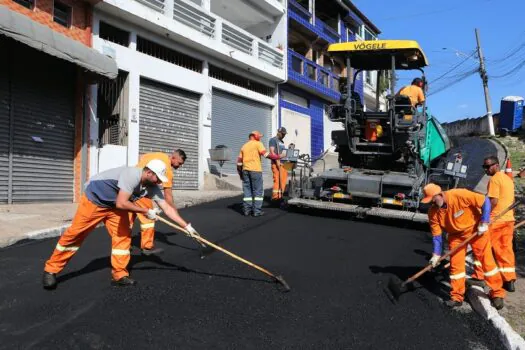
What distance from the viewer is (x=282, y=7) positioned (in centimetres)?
1770

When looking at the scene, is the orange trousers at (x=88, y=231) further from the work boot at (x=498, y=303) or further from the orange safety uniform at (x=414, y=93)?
the orange safety uniform at (x=414, y=93)

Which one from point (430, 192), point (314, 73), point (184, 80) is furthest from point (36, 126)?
point (314, 73)

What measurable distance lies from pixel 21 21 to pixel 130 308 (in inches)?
227

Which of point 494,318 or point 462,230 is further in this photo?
point 462,230

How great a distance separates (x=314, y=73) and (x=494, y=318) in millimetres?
18259

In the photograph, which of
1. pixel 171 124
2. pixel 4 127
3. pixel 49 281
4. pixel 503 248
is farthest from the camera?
pixel 171 124

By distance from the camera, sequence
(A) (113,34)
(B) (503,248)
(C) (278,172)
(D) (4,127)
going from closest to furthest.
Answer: (B) (503,248), (D) (4,127), (C) (278,172), (A) (113,34)

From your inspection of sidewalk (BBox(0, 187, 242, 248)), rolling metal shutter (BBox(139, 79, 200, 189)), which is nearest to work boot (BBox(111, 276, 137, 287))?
sidewalk (BBox(0, 187, 242, 248))

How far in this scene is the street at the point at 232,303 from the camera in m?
3.18

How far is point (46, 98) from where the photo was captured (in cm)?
912

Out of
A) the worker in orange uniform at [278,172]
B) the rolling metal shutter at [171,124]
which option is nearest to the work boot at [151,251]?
the worker in orange uniform at [278,172]

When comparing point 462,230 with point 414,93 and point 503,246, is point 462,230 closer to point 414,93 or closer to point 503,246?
point 503,246

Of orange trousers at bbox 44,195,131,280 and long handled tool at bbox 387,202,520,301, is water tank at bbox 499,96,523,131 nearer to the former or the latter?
long handled tool at bbox 387,202,520,301

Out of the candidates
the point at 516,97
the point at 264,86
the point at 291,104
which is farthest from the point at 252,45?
the point at 516,97
